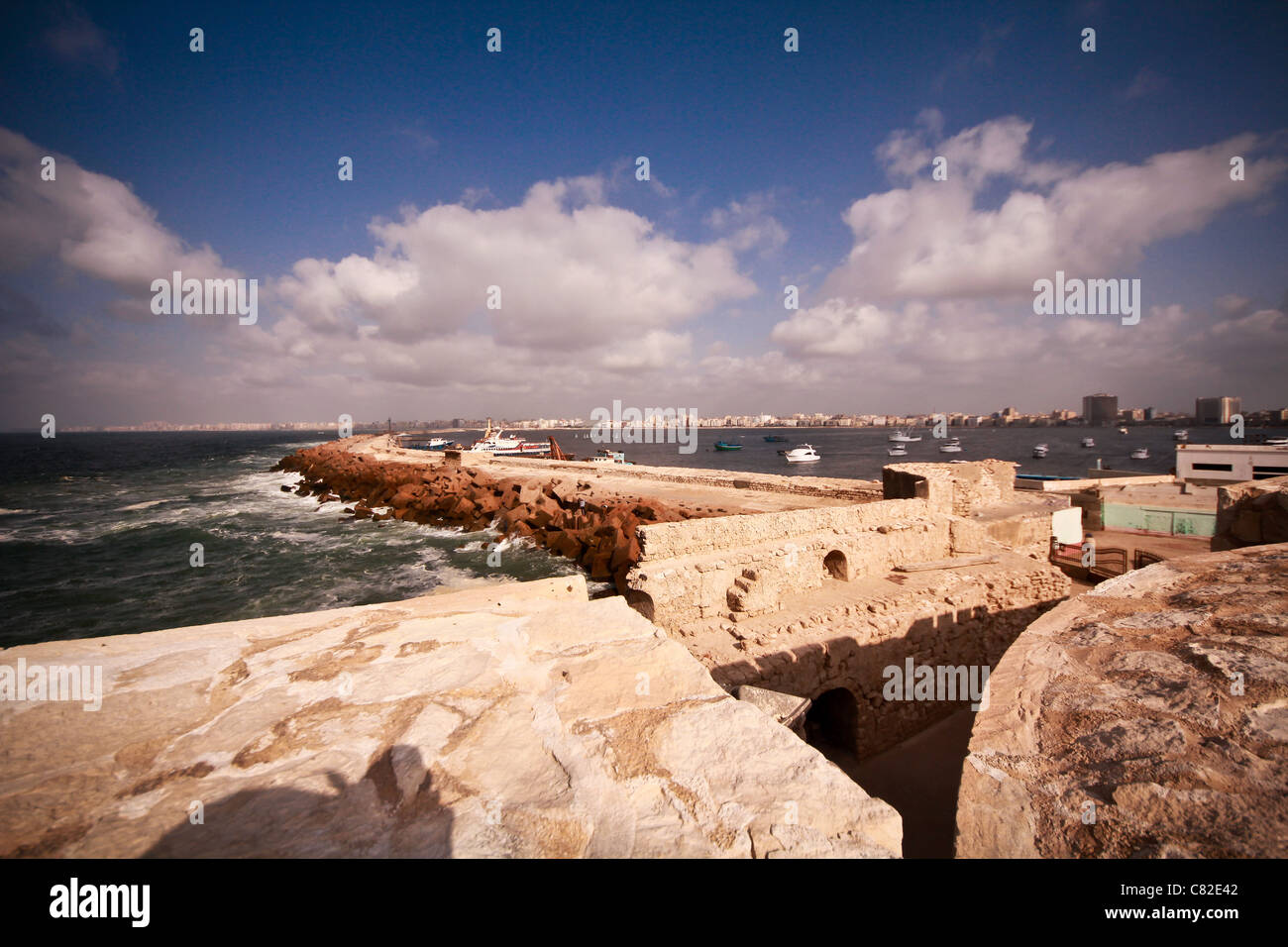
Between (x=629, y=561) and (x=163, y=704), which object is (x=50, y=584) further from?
(x=163, y=704)

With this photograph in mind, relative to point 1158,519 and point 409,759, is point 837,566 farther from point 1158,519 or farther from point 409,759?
point 1158,519

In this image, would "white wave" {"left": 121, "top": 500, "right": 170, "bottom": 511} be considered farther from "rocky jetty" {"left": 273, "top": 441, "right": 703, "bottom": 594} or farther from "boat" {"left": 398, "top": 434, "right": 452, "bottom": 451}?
"boat" {"left": 398, "top": 434, "right": 452, "bottom": 451}

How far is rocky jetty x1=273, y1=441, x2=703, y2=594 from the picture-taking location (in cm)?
1320

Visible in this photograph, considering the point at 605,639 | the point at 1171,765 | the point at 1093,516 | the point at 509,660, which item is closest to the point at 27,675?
the point at 509,660

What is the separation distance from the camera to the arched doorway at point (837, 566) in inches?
385

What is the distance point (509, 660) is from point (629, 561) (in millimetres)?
9235

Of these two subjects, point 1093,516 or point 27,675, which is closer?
point 27,675

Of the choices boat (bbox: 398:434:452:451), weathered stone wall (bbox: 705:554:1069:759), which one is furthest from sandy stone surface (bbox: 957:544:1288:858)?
boat (bbox: 398:434:452:451)

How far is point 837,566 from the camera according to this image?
997 centimetres

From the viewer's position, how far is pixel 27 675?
2.13m

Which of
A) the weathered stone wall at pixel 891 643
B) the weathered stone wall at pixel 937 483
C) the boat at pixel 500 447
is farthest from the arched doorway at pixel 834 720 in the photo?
the boat at pixel 500 447

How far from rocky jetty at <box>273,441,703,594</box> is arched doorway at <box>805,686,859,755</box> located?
4.31m

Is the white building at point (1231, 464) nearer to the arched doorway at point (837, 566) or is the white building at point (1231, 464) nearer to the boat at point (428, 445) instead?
the arched doorway at point (837, 566)
